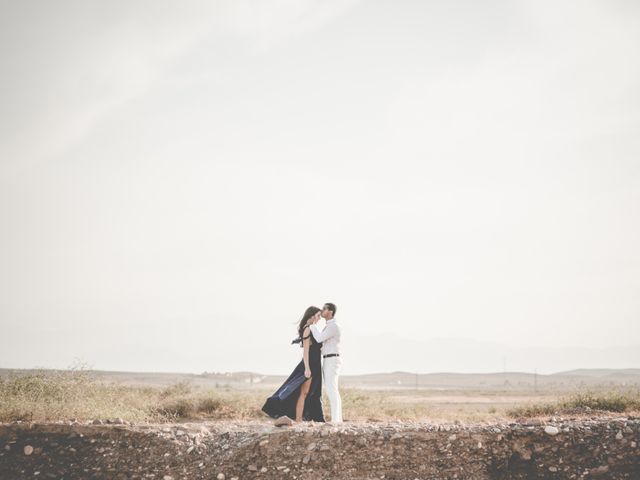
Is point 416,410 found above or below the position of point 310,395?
below

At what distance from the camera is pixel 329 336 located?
10398 mm

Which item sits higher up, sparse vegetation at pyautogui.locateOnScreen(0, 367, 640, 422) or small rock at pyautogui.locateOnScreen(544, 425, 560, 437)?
small rock at pyautogui.locateOnScreen(544, 425, 560, 437)

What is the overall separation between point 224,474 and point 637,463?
530 cm

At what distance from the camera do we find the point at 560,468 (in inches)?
295

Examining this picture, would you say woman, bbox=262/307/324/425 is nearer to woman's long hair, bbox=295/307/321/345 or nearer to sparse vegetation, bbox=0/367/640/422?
woman's long hair, bbox=295/307/321/345

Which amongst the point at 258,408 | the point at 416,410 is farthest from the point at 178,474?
the point at 416,410

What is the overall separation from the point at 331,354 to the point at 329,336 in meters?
0.35

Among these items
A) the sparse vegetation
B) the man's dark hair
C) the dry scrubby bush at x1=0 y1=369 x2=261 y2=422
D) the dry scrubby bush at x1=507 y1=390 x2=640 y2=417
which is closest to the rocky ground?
the man's dark hair

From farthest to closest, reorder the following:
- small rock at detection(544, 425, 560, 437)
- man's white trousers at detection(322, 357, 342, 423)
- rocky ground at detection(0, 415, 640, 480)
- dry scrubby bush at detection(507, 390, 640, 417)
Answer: dry scrubby bush at detection(507, 390, 640, 417)
man's white trousers at detection(322, 357, 342, 423)
small rock at detection(544, 425, 560, 437)
rocky ground at detection(0, 415, 640, 480)

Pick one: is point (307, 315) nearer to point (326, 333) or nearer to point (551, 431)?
point (326, 333)

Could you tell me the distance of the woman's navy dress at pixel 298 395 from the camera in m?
10.6

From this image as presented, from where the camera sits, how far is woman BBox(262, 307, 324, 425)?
10562 millimetres

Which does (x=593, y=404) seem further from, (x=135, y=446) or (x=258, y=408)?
(x=135, y=446)

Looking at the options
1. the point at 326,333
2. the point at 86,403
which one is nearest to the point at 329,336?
the point at 326,333
